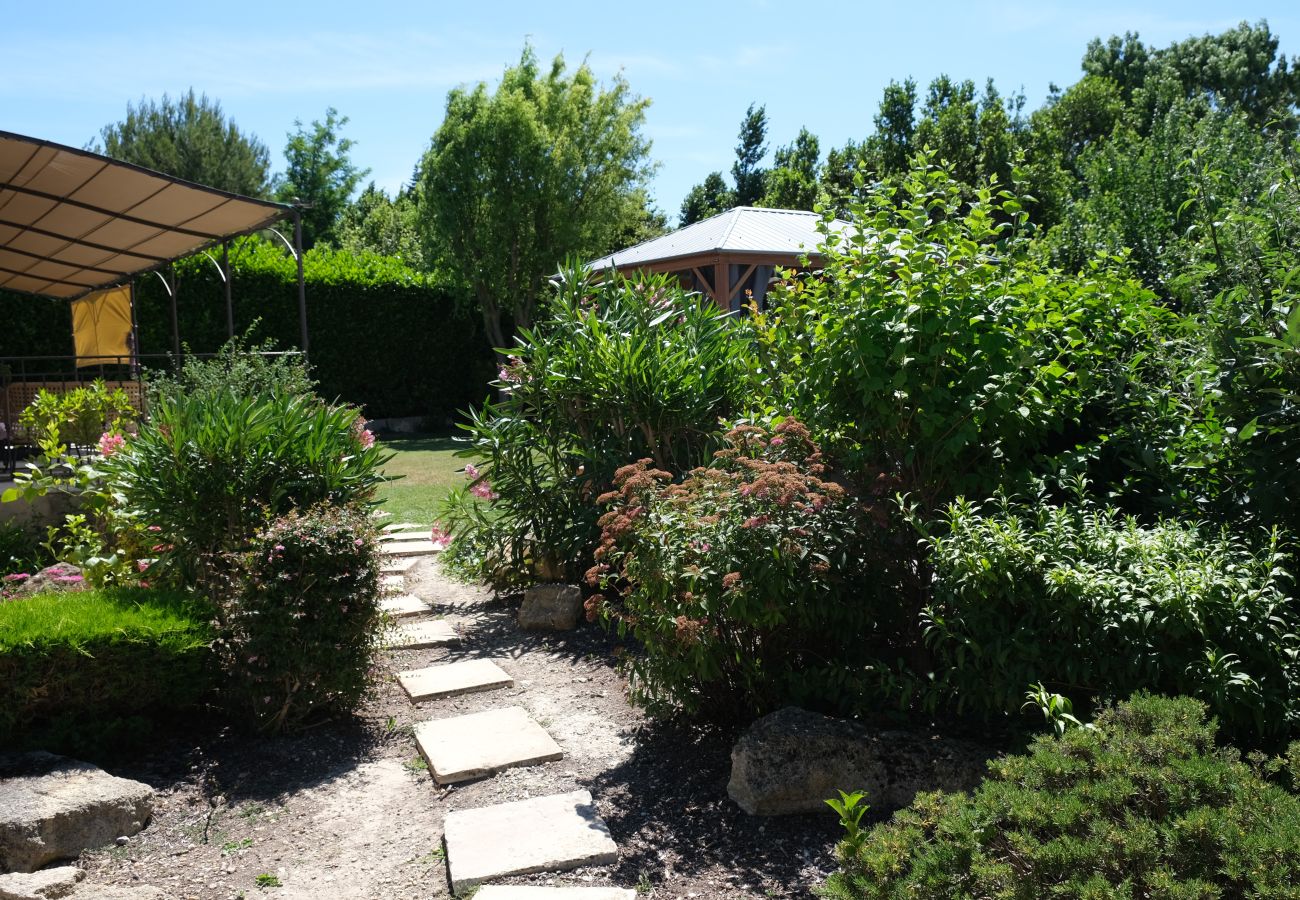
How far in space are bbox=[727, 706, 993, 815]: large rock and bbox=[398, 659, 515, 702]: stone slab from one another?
1884mm

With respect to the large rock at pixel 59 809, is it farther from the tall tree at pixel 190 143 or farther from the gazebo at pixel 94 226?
the tall tree at pixel 190 143

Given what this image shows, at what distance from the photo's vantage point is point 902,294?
3.62 metres

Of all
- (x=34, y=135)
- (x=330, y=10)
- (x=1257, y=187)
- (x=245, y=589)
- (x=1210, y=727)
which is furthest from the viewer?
(x=330, y=10)

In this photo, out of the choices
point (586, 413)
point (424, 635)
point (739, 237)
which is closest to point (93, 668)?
point (424, 635)

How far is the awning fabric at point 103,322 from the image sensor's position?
41.4 feet

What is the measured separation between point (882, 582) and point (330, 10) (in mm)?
6003

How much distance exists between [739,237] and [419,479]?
231 inches

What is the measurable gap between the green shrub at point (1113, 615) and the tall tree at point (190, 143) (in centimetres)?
3656

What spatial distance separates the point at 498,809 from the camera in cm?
334

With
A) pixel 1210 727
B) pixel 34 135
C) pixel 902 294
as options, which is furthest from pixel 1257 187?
pixel 34 135

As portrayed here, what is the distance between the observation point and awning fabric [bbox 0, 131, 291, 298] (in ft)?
22.4

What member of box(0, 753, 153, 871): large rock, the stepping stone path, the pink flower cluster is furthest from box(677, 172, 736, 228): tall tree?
box(0, 753, 153, 871): large rock

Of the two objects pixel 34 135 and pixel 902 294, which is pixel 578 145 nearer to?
pixel 34 135

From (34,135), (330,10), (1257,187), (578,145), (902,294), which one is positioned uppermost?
(578,145)
